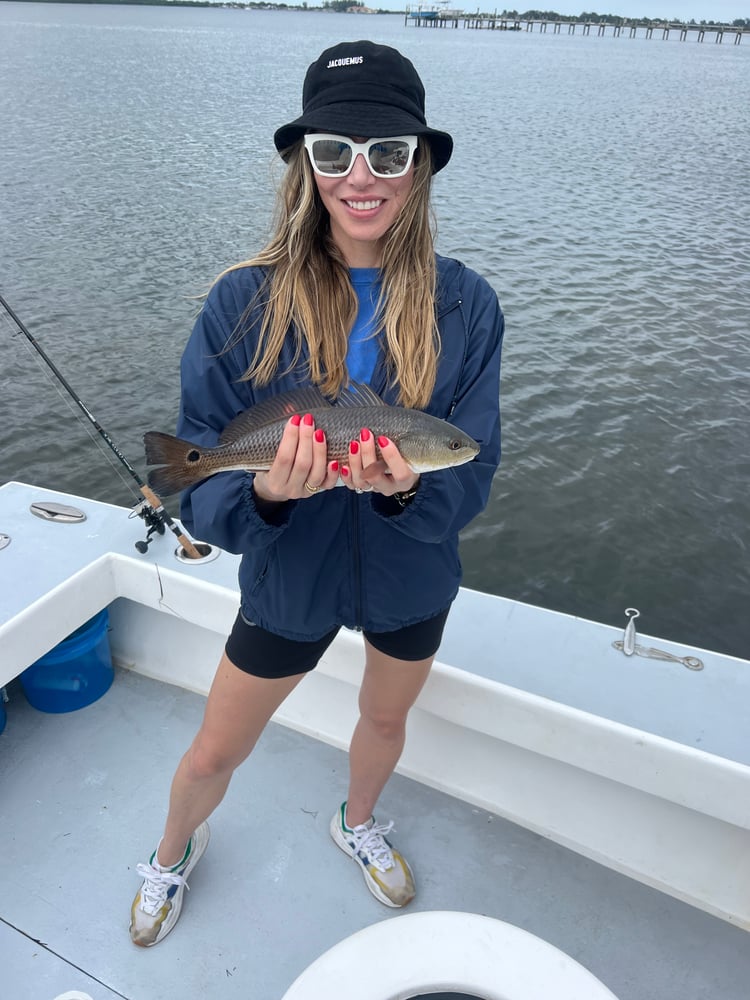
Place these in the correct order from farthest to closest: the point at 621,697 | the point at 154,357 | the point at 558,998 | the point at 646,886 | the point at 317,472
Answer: the point at 154,357
the point at 646,886
the point at 621,697
the point at 317,472
the point at 558,998

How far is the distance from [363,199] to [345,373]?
1.83 feet

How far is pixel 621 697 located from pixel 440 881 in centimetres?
123

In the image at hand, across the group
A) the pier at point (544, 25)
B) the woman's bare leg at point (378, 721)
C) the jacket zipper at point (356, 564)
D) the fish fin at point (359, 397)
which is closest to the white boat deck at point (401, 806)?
the woman's bare leg at point (378, 721)

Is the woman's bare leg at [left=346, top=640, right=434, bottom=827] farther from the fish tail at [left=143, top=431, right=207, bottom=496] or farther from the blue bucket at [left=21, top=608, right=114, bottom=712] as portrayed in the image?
the blue bucket at [left=21, top=608, right=114, bottom=712]

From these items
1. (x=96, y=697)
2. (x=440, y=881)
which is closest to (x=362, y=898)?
(x=440, y=881)

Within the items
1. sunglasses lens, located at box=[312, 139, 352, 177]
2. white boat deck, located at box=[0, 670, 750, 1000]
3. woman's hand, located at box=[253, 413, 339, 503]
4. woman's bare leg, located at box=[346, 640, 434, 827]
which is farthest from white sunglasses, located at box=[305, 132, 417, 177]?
white boat deck, located at box=[0, 670, 750, 1000]

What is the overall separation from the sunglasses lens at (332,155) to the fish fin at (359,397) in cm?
67

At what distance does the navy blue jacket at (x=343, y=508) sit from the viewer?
7.36 ft

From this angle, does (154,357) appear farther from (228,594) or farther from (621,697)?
(621,697)

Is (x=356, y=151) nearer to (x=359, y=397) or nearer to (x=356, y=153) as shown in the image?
(x=356, y=153)

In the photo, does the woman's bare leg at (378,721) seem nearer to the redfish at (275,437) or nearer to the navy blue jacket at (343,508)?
the navy blue jacket at (343,508)

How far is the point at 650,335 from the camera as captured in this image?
489 inches

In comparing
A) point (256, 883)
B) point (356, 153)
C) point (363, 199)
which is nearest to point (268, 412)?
point (363, 199)

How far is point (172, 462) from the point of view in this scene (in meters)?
2.29
